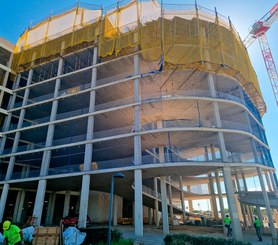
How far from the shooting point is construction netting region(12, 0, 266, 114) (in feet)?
67.6

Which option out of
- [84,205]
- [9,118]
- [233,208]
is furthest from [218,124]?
[9,118]

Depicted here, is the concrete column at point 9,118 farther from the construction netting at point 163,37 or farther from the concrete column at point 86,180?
the concrete column at point 86,180

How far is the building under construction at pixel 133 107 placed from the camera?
751 inches

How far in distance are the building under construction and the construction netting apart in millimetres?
113

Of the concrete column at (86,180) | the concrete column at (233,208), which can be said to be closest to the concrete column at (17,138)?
the concrete column at (86,180)

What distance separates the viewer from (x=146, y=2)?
78.7 feet

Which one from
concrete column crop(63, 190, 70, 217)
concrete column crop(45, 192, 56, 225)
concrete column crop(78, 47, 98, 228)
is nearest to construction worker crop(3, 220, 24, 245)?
concrete column crop(78, 47, 98, 228)

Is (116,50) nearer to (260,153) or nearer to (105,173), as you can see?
(105,173)

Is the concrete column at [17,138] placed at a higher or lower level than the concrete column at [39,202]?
higher

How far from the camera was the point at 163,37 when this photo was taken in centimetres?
2105

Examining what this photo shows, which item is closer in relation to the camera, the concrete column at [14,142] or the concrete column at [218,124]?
the concrete column at [218,124]

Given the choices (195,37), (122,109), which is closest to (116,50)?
(122,109)

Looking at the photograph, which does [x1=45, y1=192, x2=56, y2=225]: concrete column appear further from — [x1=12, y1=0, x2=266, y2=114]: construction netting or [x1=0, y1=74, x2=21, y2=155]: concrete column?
[x1=12, y1=0, x2=266, y2=114]: construction netting

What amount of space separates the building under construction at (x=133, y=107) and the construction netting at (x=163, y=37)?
0.37 ft
